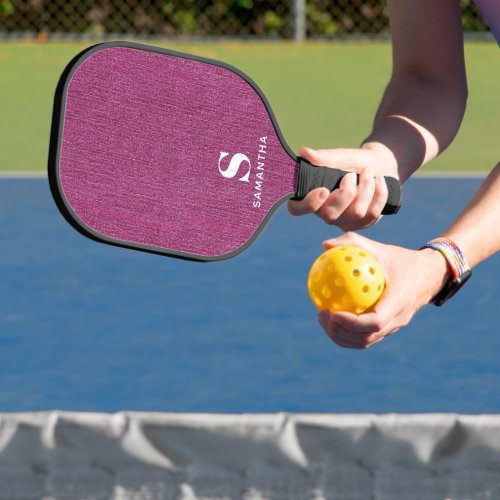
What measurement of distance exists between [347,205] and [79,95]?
1.50 feet

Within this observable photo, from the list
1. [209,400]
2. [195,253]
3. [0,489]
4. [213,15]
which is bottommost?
[213,15]

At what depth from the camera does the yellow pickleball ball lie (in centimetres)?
205

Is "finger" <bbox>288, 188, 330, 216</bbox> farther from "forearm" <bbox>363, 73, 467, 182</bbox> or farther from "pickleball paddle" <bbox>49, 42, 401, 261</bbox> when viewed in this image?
"forearm" <bbox>363, 73, 467, 182</bbox>

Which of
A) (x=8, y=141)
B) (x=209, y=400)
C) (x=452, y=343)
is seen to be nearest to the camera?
(x=209, y=400)

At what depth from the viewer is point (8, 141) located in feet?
25.8

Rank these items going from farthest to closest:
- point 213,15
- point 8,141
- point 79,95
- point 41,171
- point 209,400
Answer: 1. point 213,15
2. point 8,141
3. point 41,171
4. point 209,400
5. point 79,95

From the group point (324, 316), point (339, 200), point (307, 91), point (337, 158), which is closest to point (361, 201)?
point (339, 200)

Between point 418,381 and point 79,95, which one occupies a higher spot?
point 79,95

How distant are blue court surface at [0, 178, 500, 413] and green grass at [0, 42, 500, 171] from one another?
180cm

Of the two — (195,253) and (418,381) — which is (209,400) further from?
(195,253)

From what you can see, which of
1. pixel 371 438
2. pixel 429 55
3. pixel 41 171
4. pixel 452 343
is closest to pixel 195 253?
pixel 371 438

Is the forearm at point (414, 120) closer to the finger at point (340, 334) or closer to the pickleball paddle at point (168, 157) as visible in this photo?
the pickleball paddle at point (168, 157)

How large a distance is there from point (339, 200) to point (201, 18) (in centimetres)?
1064

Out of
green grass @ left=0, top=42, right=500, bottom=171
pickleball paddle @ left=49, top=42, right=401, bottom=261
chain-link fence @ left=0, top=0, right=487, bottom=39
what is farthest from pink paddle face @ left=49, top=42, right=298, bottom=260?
chain-link fence @ left=0, top=0, right=487, bottom=39
